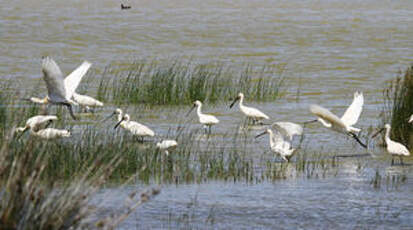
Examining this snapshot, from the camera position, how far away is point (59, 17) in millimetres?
37938

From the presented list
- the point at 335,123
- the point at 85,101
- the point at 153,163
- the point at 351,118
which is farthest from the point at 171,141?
the point at 85,101

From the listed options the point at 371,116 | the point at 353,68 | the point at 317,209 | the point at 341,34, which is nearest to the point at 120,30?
the point at 341,34

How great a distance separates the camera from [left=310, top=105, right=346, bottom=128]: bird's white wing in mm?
10988

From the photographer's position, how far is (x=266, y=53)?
2562 centimetres

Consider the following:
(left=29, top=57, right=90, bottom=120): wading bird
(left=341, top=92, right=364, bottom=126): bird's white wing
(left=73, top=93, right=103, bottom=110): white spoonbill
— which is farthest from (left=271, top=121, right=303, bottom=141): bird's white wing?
(left=73, top=93, right=103, bottom=110): white spoonbill

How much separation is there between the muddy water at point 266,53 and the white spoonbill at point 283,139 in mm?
529

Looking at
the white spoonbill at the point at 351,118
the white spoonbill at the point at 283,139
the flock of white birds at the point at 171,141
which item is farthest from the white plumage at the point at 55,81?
the white spoonbill at the point at 351,118

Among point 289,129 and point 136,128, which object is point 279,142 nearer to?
point 289,129

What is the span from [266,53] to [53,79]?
51.8 feet

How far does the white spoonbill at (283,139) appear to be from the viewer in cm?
1036

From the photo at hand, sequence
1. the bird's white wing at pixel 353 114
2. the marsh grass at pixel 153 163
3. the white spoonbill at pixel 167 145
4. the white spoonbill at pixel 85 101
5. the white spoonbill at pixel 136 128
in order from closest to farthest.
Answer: the marsh grass at pixel 153 163 → the white spoonbill at pixel 167 145 → the white spoonbill at pixel 136 128 → the bird's white wing at pixel 353 114 → the white spoonbill at pixel 85 101

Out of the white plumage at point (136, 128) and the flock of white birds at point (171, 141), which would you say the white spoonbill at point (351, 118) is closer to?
the flock of white birds at point (171, 141)

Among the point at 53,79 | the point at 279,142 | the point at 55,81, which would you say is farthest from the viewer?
the point at 279,142

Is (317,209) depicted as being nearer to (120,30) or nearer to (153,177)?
(153,177)
